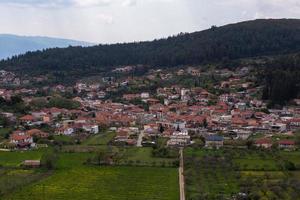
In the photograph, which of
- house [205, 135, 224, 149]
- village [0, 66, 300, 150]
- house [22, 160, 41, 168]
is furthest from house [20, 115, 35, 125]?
house [205, 135, 224, 149]

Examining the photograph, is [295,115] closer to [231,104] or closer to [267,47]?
[231,104]

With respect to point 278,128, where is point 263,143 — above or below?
below

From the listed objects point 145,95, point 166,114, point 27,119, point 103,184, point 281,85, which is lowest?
point 103,184

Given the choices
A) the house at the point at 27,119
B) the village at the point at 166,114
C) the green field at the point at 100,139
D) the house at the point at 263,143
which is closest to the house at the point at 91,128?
the village at the point at 166,114

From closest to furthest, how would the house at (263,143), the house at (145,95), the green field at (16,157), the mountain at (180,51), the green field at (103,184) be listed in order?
the green field at (103,184)
the green field at (16,157)
the house at (263,143)
the house at (145,95)
the mountain at (180,51)

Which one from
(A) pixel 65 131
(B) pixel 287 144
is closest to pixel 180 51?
(A) pixel 65 131

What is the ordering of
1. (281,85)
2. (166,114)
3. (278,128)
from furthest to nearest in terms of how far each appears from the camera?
(281,85) → (166,114) → (278,128)

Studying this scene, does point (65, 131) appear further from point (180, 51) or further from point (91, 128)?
point (180, 51)

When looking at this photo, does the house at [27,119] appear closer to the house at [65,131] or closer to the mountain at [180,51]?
the house at [65,131]
